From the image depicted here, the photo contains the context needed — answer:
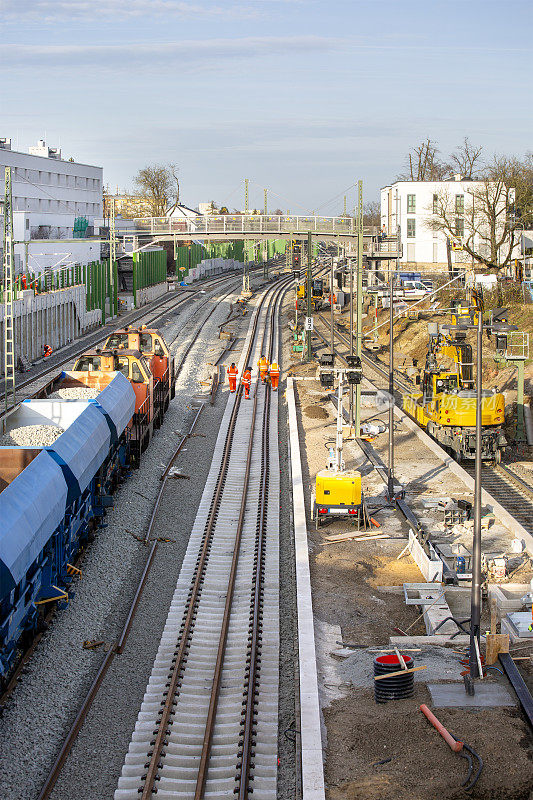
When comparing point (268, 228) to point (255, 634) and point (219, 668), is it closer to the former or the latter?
point (255, 634)

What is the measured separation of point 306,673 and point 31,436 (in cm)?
854

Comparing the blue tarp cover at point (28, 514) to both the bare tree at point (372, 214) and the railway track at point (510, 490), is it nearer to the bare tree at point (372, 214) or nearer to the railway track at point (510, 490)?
the railway track at point (510, 490)

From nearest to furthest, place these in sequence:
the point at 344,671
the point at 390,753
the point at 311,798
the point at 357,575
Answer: the point at 311,798 < the point at 390,753 < the point at 344,671 < the point at 357,575

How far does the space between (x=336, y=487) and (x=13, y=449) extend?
7663mm

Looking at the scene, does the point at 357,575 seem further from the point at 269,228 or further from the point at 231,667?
the point at 269,228

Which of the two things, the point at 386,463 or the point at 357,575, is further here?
the point at 386,463

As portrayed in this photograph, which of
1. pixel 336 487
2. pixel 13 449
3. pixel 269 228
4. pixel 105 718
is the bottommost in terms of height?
pixel 105 718

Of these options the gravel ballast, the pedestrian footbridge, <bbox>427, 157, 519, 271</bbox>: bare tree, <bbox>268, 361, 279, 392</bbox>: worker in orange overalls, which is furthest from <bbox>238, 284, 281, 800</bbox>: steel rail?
<bbox>427, 157, 519, 271</bbox>: bare tree

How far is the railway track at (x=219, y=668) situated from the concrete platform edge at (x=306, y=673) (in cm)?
46

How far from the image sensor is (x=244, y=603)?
16.3 meters

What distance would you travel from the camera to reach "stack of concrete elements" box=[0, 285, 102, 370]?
1548 inches

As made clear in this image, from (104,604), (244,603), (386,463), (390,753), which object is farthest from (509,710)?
(386,463)

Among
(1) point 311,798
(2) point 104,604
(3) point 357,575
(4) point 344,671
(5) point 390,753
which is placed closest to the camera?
(1) point 311,798

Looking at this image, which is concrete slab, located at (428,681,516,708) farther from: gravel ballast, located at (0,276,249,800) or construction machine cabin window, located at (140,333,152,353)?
construction machine cabin window, located at (140,333,152,353)
